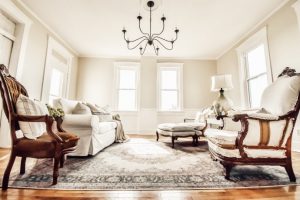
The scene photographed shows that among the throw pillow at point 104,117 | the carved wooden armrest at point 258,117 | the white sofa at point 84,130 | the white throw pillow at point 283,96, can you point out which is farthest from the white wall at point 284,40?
the throw pillow at point 104,117

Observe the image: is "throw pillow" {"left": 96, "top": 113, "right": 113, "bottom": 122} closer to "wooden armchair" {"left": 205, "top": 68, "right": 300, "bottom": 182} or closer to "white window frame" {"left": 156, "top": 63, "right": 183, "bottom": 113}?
"white window frame" {"left": 156, "top": 63, "right": 183, "bottom": 113}

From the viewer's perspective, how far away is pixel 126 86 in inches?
219

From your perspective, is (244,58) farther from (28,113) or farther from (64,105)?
(28,113)

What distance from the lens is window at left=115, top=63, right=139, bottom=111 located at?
5484 mm

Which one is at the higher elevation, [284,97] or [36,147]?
[284,97]

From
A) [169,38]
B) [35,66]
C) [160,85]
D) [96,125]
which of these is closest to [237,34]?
[169,38]

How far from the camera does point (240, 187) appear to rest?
1328 mm

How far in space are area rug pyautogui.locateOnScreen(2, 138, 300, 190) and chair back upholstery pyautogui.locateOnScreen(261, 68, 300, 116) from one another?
648 millimetres

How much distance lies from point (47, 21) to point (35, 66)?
3.49ft

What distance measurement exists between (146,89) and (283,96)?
4.07 m

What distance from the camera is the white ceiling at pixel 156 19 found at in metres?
3.00

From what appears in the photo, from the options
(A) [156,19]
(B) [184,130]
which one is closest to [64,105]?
(B) [184,130]

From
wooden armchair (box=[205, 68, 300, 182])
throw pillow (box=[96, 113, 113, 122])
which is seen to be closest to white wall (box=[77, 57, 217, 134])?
throw pillow (box=[96, 113, 113, 122])

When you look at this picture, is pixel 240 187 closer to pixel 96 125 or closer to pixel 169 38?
pixel 96 125
